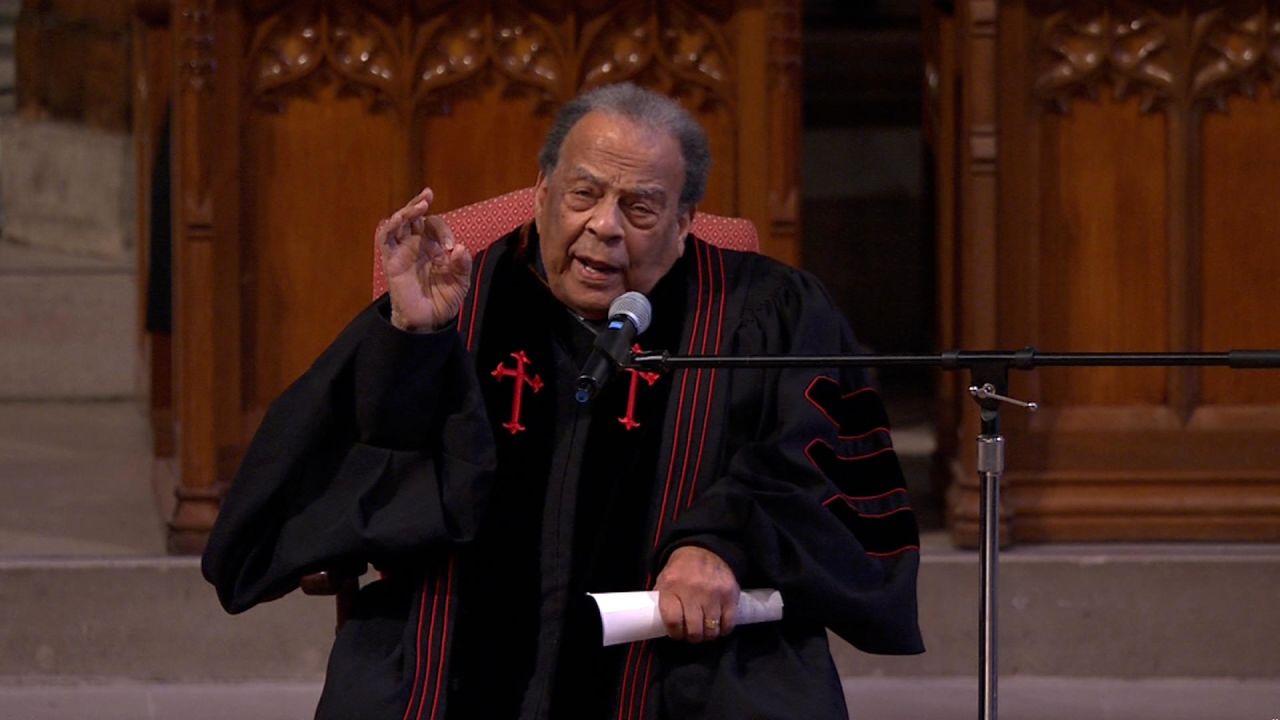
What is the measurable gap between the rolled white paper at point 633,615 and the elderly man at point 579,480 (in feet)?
0.08

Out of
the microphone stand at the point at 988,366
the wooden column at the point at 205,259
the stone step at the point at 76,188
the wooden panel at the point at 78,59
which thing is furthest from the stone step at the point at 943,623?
the wooden panel at the point at 78,59

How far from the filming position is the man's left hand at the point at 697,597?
10.7 ft

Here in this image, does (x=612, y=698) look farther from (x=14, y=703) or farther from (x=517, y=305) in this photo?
(x=14, y=703)

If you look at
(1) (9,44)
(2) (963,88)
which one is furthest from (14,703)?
(1) (9,44)

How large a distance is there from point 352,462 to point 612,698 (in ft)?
1.91

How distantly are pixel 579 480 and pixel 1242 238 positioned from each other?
2545 millimetres

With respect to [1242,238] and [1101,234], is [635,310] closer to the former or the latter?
[1101,234]

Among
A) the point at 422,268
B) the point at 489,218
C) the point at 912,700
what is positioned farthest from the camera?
the point at 912,700

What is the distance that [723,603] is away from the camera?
3.30 m

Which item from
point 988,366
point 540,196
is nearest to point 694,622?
point 988,366

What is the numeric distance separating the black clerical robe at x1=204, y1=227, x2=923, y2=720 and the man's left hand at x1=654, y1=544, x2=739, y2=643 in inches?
1.6

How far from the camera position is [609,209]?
11.7ft

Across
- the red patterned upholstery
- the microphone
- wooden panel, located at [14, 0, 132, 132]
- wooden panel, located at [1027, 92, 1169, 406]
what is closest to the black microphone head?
the microphone

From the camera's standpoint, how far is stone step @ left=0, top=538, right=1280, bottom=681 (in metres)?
5.17
